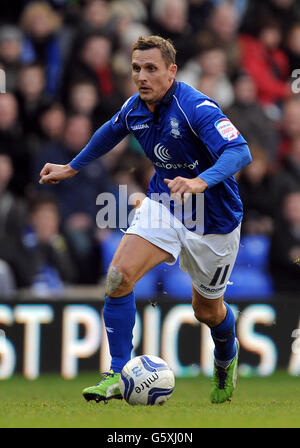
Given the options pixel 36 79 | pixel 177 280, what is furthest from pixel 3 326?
pixel 36 79

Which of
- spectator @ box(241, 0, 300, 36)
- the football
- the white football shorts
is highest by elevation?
spectator @ box(241, 0, 300, 36)

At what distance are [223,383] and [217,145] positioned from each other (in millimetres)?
1879

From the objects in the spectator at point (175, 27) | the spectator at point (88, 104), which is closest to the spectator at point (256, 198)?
the spectator at point (88, 104)

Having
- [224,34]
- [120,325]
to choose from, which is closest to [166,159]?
[120,325]

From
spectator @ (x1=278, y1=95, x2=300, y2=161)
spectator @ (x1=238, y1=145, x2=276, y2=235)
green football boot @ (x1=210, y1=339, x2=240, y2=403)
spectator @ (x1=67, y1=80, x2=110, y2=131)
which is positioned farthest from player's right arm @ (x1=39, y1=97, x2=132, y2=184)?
spectator @ (x1=278, y1=95, x2=300, y2=161)

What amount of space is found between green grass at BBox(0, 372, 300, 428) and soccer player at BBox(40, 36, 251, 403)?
36cm

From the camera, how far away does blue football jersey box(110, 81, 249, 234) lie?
6.14 meters

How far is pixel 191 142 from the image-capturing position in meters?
6.35

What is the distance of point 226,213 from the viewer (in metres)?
6.60

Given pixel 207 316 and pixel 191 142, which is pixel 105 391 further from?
pixel 191 142

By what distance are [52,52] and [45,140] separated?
1330mm

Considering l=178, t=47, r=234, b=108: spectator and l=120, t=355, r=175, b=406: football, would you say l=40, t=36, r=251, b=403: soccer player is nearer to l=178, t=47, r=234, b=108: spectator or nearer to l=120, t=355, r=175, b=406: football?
l=120, t=355, r=175, b=406: football
